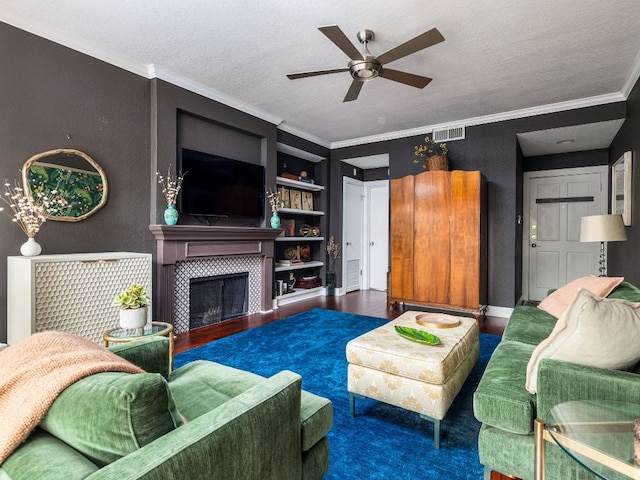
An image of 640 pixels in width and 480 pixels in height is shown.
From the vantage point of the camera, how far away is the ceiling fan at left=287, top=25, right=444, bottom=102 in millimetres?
2389

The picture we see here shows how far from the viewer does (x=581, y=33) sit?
9.21 ft

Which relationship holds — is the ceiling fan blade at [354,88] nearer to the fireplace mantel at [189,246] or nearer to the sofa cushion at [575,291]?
the fireplace mantel at [189,246]

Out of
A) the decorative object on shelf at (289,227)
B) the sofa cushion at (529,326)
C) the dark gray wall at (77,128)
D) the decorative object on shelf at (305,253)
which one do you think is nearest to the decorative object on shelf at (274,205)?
the decorative object on shelf at (289,227)

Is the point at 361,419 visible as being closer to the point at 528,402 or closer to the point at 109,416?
the point at 528,402

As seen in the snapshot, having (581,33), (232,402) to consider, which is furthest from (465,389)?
(581,33)

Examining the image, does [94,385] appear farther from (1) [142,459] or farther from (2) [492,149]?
(2) [492,149]

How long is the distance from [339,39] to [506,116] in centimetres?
323

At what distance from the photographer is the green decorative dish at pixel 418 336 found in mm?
2097

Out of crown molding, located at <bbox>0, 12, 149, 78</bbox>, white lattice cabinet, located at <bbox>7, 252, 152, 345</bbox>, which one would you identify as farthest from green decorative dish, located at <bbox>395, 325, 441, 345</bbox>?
crown molding, located at <bbox>0, 12, 149, 78</bbox>

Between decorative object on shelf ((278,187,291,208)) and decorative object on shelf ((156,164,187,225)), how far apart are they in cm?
193

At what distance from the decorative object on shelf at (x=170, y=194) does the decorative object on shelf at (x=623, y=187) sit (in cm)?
464

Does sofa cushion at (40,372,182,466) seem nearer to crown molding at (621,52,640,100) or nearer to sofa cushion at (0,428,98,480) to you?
sofa cushion at (0,428,98,480)

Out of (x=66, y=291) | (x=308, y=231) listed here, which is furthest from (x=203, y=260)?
(x=308, y=231)

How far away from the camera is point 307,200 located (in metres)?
6.11
